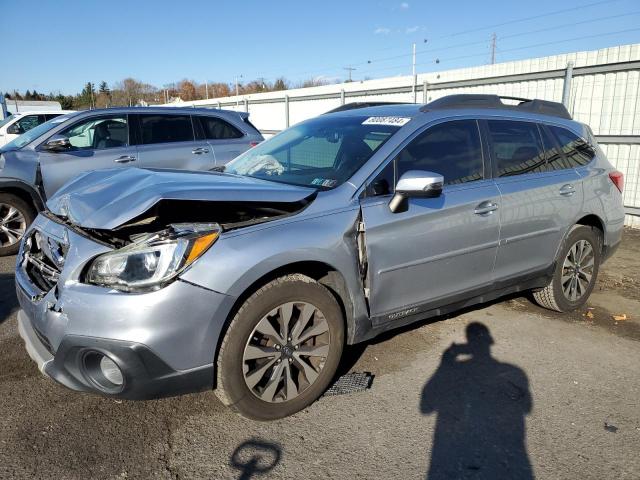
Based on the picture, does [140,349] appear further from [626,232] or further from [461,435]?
[626,232]

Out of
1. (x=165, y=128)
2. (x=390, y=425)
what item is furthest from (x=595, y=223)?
(x=165, y=128)

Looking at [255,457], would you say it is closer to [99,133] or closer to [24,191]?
[24,191]

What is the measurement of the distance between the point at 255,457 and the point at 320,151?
2100 mm

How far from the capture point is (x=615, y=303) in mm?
4871

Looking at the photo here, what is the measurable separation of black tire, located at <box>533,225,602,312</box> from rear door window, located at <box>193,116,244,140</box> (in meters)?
4.85

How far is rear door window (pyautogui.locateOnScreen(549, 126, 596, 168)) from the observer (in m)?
4.30

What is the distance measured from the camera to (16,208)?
6188 mm

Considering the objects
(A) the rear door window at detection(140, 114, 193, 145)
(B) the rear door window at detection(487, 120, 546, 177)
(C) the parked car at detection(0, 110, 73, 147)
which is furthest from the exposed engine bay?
(C) the parked car at detection(0, 110, 73, 147)

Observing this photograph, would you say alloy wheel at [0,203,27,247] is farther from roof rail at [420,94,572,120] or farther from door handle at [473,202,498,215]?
door handle at [473,202,498,215]

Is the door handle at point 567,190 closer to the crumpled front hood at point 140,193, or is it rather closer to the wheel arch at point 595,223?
the wheel arch at point 595,223

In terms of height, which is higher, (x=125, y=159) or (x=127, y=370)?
(x=125, y=159)

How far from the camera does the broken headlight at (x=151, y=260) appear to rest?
7.63 ft

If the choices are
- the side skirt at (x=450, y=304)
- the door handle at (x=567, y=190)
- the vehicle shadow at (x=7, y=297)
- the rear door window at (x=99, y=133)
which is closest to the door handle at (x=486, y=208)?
the side skirt at (x=450, y=304)

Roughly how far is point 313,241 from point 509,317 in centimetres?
254
